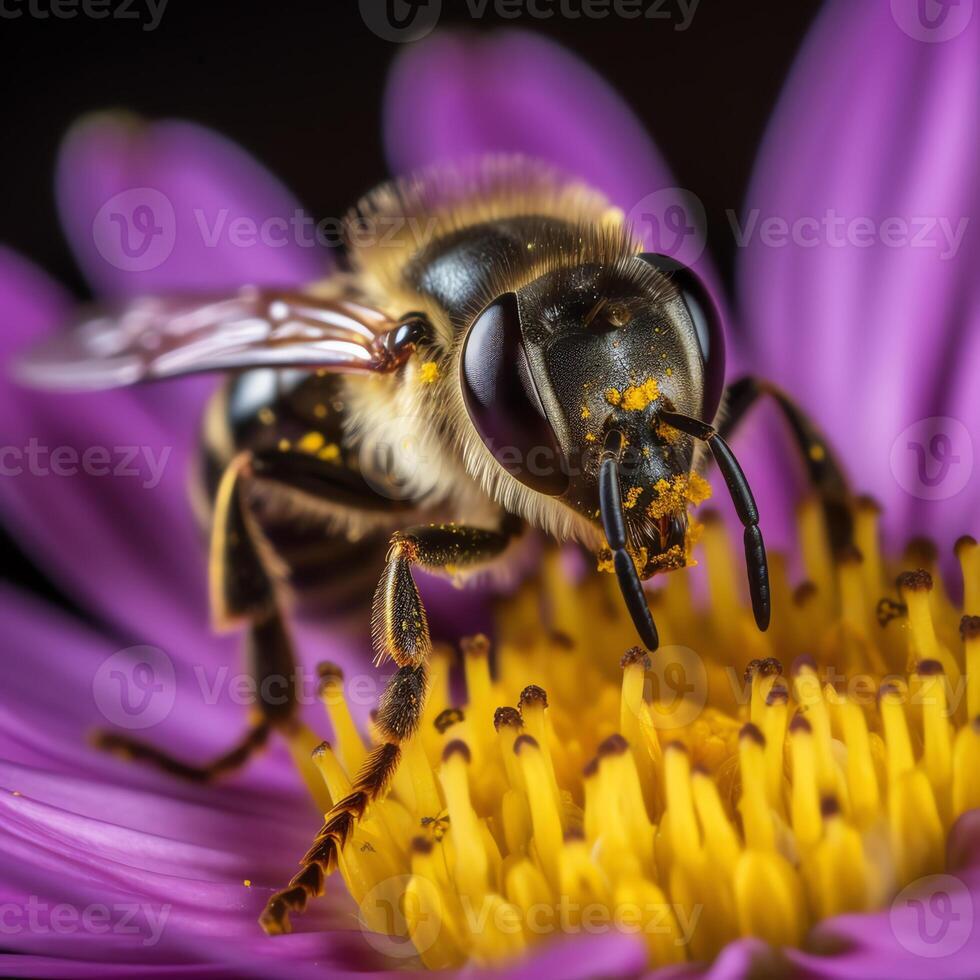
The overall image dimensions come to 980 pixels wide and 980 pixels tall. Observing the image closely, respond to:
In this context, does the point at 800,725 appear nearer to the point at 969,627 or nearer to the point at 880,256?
the point at 969,627

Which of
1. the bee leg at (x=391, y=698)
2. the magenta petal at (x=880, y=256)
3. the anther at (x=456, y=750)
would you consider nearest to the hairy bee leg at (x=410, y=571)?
the bee leg at (x=391, y=698)

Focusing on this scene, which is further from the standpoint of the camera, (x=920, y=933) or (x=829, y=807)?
(x=829, y=807)

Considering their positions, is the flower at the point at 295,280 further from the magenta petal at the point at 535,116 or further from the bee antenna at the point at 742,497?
the bee antenna at the point at 742,497

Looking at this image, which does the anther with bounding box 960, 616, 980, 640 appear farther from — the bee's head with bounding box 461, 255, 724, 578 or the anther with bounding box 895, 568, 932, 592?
the bee's head with bounding box 461, 255, 724, 578

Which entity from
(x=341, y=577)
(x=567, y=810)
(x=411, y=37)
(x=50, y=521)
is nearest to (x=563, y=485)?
(x=567, y=810)

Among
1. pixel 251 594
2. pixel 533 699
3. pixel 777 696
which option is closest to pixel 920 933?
pixel 777 696

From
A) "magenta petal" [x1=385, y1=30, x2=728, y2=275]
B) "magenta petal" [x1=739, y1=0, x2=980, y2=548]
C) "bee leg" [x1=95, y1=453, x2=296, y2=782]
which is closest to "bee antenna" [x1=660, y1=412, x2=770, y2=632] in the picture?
"bee leg" [x1=95, y1=453, x2=296, y2=782]
